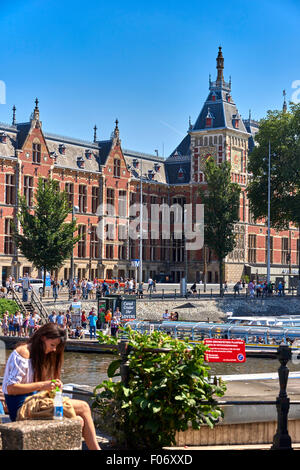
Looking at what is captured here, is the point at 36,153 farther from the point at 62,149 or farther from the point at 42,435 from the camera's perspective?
the point at 42,435

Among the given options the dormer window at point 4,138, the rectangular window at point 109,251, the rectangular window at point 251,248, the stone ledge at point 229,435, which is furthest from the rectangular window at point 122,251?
the stone ledge at point 229,435

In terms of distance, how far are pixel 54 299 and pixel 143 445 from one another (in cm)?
4118

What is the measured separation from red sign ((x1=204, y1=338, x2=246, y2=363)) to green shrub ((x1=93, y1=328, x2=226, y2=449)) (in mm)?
193

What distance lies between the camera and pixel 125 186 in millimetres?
74000

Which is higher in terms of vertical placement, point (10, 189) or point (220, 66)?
point (220, 66)

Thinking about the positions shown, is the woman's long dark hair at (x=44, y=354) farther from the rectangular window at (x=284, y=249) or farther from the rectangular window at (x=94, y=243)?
the rectangular window at (x=284, y=249)

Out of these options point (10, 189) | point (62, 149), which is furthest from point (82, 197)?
point (10, 189)

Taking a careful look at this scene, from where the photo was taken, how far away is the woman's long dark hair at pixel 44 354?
25.8 ft

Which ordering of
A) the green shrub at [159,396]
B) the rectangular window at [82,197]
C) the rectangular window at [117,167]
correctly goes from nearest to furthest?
the green shrub at [159,396]
the rectangular window at [82,197]
the rectangular window at [117,167]

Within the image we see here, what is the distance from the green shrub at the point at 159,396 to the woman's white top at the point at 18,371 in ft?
3.40

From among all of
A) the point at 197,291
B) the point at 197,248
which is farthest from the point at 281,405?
the point at 197,248

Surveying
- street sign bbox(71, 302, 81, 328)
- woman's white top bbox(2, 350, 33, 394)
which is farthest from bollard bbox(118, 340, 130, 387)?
street sign bbox(71, 302, 81, 328)

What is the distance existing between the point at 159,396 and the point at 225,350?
0.96 metres

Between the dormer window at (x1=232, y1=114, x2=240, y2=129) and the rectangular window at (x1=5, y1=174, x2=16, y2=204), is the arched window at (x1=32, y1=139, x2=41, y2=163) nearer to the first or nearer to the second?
the rectangular window at (x1=5, y1=174, x2=16, y2=204)
